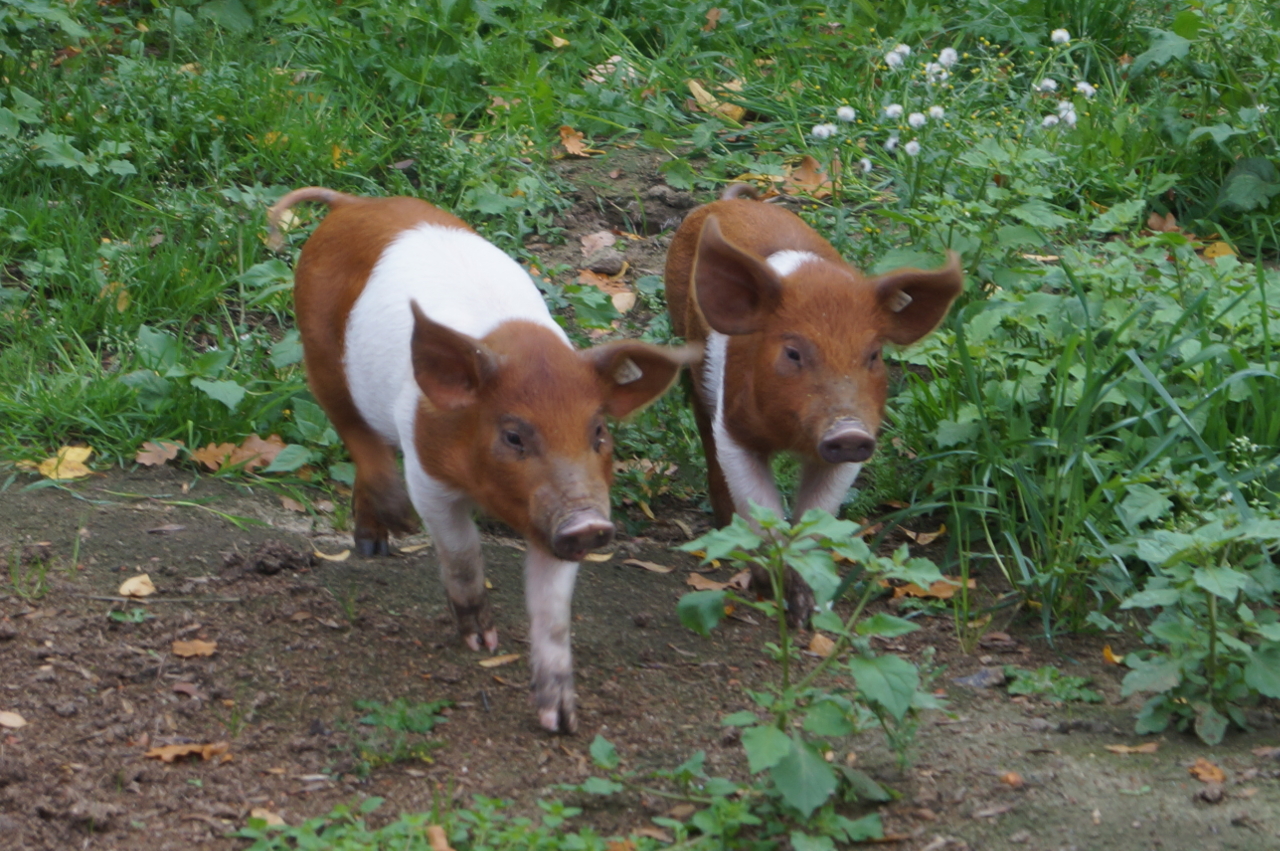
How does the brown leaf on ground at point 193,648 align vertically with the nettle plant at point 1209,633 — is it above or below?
below

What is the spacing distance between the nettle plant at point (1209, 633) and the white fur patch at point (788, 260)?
4.67 feet

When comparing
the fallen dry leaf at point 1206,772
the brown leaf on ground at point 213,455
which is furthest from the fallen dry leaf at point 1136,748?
the brown leaf on ground at point 213,455

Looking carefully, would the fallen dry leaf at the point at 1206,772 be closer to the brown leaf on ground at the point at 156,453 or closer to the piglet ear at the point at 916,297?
the piglet ear at the point at 916,297

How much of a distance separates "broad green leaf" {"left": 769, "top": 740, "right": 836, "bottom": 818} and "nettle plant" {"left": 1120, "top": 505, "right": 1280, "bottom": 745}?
0.91 metres

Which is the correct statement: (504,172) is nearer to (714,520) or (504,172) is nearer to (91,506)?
(714,520)

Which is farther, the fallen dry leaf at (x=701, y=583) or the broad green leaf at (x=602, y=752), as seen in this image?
the fallen dry leaf at (x=701, y=583)

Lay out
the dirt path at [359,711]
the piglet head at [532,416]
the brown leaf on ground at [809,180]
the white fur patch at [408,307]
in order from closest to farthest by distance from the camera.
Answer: the dirt path at [359,711], the piglet head at [532,416], the white fur patch at [408,307], the brown leaf on ground at [809,180]

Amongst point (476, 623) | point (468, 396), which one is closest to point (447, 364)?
point (468, 396)

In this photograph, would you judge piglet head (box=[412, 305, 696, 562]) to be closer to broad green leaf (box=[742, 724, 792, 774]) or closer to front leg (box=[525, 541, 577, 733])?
front leg (box=[525, 541, 577, 733])

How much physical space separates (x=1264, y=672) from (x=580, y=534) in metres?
1.59

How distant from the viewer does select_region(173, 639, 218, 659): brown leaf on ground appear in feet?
12.3

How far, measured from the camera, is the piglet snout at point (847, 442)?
3902mm

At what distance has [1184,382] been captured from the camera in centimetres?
459

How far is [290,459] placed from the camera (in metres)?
4.86
